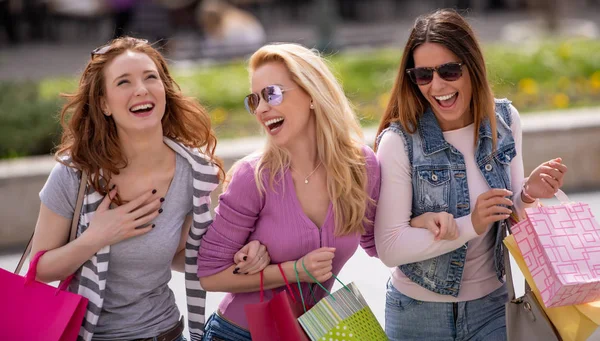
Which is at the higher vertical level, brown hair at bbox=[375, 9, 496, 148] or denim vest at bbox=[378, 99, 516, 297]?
brown hair at bbox=[375, 9, 496, 148]

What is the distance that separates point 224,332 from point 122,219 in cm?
56

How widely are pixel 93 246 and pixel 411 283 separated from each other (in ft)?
3.92

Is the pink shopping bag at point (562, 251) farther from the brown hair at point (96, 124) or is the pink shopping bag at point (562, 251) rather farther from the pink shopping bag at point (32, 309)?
the pink shopping bag at point (32, 309)

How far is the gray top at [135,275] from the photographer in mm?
3225

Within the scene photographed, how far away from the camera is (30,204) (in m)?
6.15

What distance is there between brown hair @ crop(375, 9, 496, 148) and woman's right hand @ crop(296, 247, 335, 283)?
1.93ft

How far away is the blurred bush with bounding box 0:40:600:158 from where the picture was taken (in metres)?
7.31

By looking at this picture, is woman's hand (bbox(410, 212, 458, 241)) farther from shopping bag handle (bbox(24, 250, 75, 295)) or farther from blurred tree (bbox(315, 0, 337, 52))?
blurred tree (bbox(315, 0, 337, 52))

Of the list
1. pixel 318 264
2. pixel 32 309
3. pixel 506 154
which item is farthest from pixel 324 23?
pixel 32 309

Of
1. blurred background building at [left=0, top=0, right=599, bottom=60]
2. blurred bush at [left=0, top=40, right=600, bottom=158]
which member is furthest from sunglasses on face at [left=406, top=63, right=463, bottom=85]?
blurred background building at [left=0, top=0, right=599, bottom=60]

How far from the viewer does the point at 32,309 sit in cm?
309

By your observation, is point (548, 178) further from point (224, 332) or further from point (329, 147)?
point (224, 332)

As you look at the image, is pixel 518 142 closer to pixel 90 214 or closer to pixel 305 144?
pixel 305 144

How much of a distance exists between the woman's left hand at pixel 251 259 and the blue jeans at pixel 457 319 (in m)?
0.61
